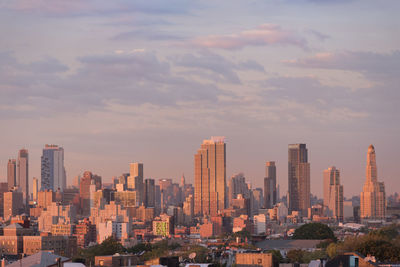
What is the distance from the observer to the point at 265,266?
5603 centimetres

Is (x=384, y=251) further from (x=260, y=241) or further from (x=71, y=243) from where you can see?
(x=71, y=243)

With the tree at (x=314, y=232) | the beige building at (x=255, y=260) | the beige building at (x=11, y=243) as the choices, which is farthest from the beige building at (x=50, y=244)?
the beige building at (x=255, y=260)

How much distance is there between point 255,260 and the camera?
191 feet

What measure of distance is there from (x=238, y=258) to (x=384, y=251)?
24.4 meters

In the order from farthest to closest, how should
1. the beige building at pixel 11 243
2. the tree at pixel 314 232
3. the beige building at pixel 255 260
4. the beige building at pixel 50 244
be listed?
the beige building at pixel 11 243, the beige building at pixel 50 244, the tree at pixel 314 232, the beige building at pixel 255 260

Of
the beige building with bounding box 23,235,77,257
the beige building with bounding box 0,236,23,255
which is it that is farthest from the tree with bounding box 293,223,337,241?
the beige building with bounding box 0,236,23,255

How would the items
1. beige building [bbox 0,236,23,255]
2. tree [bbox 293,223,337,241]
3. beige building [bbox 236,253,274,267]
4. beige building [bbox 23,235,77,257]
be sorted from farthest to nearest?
1. beige building [bbox 0,236,23,255]
2. beige building [bbox 23,235,77,257]
3. tree [bbox 293,223,337,241]
4. beige building [bbox 236,253,274,267]

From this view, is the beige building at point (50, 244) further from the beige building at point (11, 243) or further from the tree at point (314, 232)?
the tree at point (314, 232)

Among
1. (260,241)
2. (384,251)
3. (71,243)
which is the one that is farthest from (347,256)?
(71,243)

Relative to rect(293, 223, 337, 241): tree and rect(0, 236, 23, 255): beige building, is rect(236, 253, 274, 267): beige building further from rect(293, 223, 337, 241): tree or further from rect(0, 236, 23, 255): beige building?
rect(0, 236, 23, 255): beige building

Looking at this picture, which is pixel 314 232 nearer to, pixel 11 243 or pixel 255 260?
pixel 11 243

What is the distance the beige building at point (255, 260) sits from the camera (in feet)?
186

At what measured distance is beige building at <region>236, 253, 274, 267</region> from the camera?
186 feet

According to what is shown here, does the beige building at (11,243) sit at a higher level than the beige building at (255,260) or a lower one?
lower
